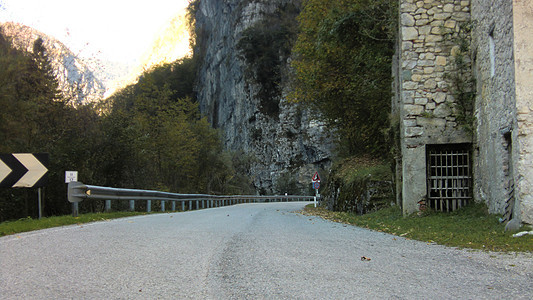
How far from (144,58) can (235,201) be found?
86483 mm

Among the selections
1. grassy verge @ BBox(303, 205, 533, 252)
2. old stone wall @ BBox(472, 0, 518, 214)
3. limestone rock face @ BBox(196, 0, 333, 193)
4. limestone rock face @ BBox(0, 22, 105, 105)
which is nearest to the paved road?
grassy verge @ BBox(303, 205, 533, 252)

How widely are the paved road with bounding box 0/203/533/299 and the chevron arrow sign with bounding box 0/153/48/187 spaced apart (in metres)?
3.75

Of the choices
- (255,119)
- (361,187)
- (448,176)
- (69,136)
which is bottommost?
(361,187)

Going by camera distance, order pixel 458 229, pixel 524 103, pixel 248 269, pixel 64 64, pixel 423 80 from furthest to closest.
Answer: pixel 64 64 → pixel 423 80 → pixel 458 229 → pixel 524 103 → pixel 248 269

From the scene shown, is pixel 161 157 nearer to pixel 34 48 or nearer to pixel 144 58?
pixel 34 48

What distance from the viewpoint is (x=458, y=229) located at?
949 centimetres

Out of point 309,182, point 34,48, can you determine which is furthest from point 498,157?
point 309,182

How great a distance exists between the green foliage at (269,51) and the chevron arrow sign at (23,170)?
59.0 meters

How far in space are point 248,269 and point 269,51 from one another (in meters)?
69.7

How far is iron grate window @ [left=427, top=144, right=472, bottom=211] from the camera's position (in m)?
12.6

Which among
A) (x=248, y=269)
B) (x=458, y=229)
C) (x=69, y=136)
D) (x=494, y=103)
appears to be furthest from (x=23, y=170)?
(x=69, y=136)

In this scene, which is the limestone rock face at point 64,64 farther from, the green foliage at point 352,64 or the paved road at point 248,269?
the paved road at point 248,269

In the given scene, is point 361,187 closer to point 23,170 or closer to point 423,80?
point 423,80

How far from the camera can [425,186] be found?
12.7m
